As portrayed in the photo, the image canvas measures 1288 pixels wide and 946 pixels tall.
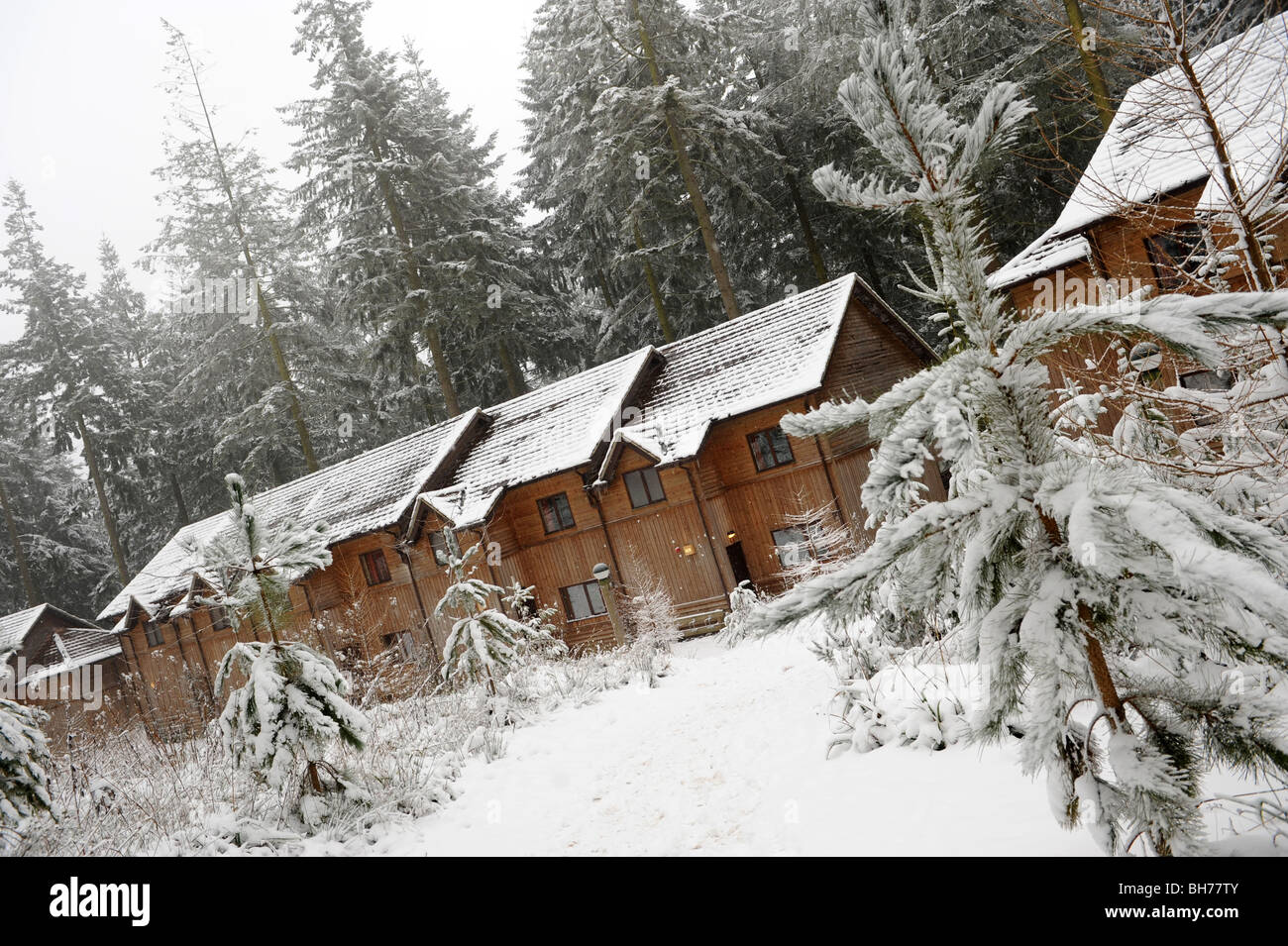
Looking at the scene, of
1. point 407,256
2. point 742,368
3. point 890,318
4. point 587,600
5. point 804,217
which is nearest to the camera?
point 742,368

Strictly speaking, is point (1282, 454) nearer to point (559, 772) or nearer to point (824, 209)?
point (559, 772)

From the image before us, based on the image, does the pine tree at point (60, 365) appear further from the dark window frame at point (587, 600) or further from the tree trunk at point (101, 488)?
the dark window frame at point (587, 600)

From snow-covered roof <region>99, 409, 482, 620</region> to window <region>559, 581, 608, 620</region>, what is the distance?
630 centimetres

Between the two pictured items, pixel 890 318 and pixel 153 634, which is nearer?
pixel 890 318

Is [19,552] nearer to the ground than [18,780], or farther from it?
farther from it

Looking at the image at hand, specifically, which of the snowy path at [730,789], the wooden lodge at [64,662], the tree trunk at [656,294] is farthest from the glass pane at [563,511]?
the wooden lodge at [64,662]

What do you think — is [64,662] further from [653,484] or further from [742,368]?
[742,368]

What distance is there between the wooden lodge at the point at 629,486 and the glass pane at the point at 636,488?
45mm

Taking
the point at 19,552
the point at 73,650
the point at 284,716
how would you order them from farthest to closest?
1. the point at 19,552
2. the point at 73,650
3. the point at 284,716

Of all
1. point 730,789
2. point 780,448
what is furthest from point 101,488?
point 730,789

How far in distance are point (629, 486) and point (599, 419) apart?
2530mm

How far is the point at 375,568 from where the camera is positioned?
24.7 meters

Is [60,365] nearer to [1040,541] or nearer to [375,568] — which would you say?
[375,568]

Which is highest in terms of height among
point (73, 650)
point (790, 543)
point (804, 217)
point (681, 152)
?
point (681, 152)
